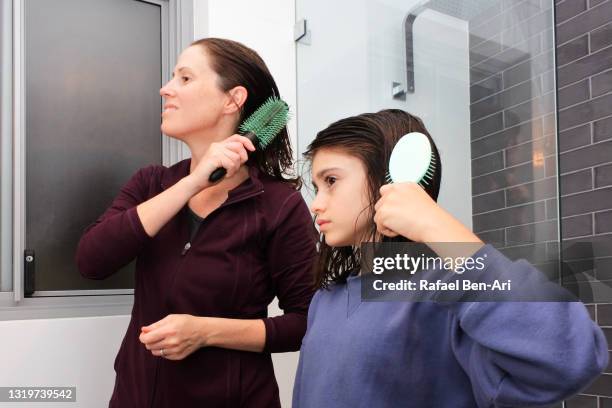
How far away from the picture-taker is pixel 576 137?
1.50 meters

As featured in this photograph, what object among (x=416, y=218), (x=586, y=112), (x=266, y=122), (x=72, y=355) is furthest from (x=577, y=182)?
(x=72, y=355)

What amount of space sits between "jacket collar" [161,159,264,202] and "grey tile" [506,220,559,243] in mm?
489

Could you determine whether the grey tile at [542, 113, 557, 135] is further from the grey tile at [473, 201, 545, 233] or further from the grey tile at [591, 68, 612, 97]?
the grey tile at [591, 68, 612, 97]

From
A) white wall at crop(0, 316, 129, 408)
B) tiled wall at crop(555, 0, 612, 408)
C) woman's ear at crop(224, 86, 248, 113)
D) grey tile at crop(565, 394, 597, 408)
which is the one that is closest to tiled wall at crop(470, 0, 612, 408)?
tiled wall at crop(555, 0, 612, 408)

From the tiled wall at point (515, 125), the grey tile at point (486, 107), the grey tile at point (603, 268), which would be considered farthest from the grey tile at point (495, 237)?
the grey tile at point (603, 268)

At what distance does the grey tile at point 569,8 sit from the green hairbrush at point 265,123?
94 centimetres

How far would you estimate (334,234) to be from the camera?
724 mm

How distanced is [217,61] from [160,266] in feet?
1.16

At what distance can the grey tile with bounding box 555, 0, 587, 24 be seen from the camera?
4.98 feet

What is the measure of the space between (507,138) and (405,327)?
61cm

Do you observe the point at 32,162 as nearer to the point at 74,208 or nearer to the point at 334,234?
the point at 74,208

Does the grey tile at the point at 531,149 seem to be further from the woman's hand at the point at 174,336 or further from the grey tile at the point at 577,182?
the woman's hand at the point at 174,336

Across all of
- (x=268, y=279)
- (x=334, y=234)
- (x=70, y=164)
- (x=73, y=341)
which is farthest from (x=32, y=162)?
(x=334, y=234)

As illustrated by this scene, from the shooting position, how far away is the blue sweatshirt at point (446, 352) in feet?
1.56
